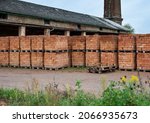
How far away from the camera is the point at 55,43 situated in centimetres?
1656

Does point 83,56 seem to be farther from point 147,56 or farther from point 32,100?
point 32,100

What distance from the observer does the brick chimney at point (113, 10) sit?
5331 centimetres

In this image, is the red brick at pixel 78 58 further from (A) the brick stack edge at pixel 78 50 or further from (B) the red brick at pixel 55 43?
(B) the red brick at pixel 55 43

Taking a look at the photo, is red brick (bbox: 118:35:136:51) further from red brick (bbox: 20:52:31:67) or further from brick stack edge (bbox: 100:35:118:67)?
red brick (bbox: 20:52:31:67)

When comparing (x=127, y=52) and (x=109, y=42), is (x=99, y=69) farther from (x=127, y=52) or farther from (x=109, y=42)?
(x=109, y=42)

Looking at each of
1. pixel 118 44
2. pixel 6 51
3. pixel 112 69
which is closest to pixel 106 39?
pixel 118 44

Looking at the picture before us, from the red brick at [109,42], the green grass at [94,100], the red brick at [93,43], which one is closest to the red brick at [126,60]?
the red brick at [109,42]

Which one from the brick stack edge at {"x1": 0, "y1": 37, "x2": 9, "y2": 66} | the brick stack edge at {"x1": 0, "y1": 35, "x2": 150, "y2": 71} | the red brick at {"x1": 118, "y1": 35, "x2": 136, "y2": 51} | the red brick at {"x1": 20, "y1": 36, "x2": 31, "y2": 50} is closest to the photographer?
the brick stack edge at {"x1": 0, "y1": 35, "x2": 150, "y2": 71}

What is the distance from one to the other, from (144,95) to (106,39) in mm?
10419

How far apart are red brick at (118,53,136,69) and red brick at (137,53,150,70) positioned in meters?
0.32

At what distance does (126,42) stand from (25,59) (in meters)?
5.90

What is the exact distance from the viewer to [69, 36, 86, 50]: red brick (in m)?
17.5

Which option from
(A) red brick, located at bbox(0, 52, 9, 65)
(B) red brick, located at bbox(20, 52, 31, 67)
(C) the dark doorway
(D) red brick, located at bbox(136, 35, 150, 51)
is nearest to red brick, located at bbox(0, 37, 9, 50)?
(A) red brick, located at bbox(0, 52, 9, 65)

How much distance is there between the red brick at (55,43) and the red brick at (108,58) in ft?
7.35
